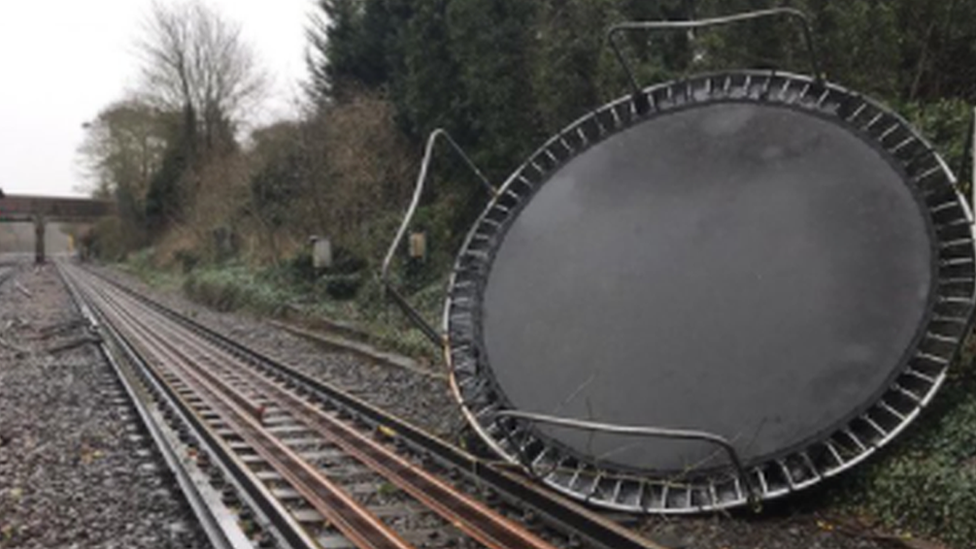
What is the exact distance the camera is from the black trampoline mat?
665 cm

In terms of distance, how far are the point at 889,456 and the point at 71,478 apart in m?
7.09

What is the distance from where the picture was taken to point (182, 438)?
1070cm

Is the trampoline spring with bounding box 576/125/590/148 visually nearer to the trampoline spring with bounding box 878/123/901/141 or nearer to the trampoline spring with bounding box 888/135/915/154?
the trampoline spring with bounding box 878/123/901/141

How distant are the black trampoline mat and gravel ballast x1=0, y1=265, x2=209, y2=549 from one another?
10.3ft

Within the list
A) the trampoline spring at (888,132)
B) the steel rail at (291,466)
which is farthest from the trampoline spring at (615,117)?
the steel rail at (291,466)

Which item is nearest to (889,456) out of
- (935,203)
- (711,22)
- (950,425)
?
(950,425)

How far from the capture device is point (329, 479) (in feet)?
28.0

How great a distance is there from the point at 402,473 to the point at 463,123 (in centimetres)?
1547

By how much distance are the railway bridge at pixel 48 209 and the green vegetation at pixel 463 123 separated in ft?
152

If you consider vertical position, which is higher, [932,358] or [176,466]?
[932,358]

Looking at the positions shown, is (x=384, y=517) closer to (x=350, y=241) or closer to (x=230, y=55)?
(x=350, y=241)

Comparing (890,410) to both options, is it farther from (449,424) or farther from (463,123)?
(463,123)

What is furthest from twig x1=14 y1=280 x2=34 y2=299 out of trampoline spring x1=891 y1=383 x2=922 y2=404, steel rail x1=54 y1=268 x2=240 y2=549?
trampoline spring x1=891 y1=383 x2=922 y2=404

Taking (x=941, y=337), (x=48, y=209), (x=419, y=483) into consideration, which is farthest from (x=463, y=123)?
(x=48, y=209)
